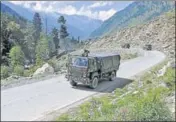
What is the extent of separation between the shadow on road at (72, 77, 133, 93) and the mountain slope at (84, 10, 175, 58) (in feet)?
148

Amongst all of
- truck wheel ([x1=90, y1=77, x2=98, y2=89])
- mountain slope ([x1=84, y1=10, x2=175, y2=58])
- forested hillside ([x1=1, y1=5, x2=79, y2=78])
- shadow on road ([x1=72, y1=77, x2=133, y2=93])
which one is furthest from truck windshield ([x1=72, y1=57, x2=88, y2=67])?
mountain slope ([x1=84, y1=10, x2=175, y2=58])

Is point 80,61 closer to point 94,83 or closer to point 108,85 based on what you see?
point 94,83

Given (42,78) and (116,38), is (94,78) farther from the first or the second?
(116,38)

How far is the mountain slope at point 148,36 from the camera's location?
71562 mm

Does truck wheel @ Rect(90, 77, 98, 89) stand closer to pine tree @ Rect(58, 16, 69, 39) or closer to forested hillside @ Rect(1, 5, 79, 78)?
forested hillside @ Rect(1, 5, 79, 78)

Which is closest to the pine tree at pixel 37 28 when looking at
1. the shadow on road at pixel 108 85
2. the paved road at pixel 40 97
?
the shadow on road at pixel 108 85

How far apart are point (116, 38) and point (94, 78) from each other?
5799cm

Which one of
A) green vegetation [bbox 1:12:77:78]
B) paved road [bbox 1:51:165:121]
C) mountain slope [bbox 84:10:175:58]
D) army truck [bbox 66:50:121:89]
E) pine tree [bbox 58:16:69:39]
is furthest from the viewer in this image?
pine tree [bbox 58:16:69:39]

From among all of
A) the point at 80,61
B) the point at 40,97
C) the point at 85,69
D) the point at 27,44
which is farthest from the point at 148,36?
the point at 40,97

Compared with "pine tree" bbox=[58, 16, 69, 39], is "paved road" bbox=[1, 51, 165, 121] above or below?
below

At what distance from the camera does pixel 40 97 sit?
56.7 ft

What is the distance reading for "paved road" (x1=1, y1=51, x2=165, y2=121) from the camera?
13.9m

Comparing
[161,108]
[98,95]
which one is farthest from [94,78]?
[161,108]

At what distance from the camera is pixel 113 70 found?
23859mm
